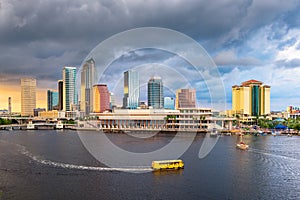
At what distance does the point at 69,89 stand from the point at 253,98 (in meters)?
69.5

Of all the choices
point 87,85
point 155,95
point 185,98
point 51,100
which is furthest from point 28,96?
point 185,98

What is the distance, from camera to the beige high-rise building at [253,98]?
67.6 meters

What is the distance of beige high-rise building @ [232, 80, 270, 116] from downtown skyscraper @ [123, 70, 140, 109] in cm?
2436

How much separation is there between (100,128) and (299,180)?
127 ft

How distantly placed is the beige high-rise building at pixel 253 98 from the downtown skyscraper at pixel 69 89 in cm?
6430

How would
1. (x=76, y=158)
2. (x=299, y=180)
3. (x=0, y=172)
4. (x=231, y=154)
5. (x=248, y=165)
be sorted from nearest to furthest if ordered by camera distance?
1. (x=299, y=180)
2. (x=0, y=172)
3. (x=248, y=165)
4. (x=76, y=158)
5. (x=231, y=154)

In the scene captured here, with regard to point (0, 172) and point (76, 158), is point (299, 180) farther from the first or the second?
point (0, 172)

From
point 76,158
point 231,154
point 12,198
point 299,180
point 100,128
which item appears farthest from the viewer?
point 100,128

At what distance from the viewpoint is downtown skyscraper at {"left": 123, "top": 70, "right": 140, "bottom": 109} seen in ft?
183

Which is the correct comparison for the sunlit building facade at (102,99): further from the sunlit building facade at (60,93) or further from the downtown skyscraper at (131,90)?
the sunlit building facade at (60,93)

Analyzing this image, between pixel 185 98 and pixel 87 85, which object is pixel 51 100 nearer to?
pixel 87 85

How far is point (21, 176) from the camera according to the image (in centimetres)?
1452

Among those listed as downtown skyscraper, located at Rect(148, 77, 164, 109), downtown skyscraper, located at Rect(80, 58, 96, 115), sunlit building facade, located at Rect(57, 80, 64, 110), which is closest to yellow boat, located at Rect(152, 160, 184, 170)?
downtown skyscraper, located at Rect(148, 77, 164, 109)

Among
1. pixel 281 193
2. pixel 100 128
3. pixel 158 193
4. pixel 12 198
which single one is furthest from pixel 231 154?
pixel 100 128
